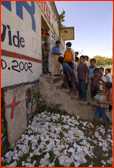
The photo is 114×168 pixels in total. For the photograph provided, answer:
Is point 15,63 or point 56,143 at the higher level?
point 15,63

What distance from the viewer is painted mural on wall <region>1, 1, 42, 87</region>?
2.06m

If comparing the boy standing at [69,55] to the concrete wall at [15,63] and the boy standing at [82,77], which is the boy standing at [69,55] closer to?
the boy standing at [82,77]

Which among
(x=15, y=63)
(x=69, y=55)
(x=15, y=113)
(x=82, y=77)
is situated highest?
(x=69, y=55)

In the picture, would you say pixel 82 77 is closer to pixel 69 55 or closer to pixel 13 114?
pixel 69 55

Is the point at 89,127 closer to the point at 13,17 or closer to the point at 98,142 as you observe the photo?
the point at 98,142

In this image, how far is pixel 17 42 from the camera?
2506mm

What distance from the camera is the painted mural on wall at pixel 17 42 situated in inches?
81.0

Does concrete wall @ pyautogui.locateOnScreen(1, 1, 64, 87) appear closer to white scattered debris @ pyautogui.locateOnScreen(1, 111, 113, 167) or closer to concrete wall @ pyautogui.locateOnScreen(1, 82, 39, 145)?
concrete wall @ pyautogui.locateOnScreen(1, 82, 39, 145)

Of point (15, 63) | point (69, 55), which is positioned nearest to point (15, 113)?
point (15, 63)

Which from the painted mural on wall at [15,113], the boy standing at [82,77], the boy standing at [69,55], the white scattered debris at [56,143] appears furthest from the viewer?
the boy standing at [69,55]

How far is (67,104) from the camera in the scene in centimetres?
379

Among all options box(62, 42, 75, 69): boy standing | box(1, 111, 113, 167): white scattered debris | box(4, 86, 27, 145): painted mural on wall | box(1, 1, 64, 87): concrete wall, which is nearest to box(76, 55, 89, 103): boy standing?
box(62, 42, 75, 69): boy standing

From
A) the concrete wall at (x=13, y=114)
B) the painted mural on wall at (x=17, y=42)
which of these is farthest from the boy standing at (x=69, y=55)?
Answer: the concrete wall at (x=13, y=114)

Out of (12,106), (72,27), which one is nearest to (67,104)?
(12,106)
